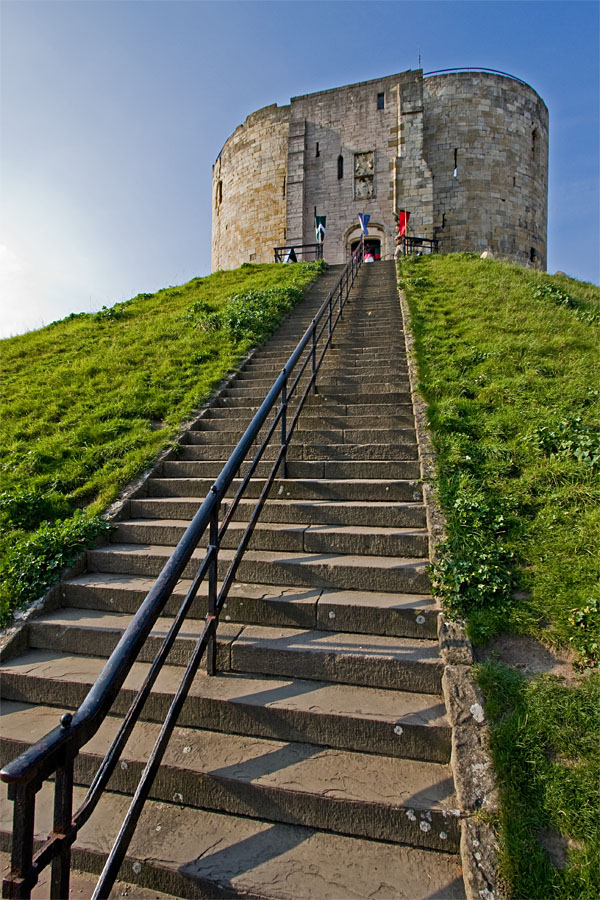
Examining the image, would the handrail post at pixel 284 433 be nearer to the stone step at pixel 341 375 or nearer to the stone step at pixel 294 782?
the stone step at pixel 341 375

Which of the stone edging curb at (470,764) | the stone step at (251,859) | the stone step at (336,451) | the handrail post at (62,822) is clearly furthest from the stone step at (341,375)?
the handrail post at (62,822)

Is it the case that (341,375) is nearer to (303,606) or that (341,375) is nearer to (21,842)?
(303,606)

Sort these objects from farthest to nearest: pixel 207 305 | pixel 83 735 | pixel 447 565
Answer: pixel 207 305
pixel 447 565
pixel 83 735

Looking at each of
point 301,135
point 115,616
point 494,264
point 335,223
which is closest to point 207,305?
point 494,264

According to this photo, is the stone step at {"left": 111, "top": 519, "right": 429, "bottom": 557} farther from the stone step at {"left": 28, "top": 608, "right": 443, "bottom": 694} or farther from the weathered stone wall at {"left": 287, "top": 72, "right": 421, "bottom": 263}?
the weathered stone wall at {"left": 287, "top": 72, "right": 421, "bottom": 263}

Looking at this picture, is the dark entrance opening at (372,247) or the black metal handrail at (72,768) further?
the dark entrance opening at (372,247)

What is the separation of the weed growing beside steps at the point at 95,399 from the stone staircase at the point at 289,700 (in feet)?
1.55

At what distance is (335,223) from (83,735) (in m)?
22.6

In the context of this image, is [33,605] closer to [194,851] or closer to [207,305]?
[194,851]

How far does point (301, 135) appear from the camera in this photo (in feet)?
71.0

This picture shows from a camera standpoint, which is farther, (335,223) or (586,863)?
(335,223)

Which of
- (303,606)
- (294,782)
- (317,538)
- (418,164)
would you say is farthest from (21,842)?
(418,164)

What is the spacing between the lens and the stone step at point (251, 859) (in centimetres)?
183

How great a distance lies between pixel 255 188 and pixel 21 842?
25505 mm
